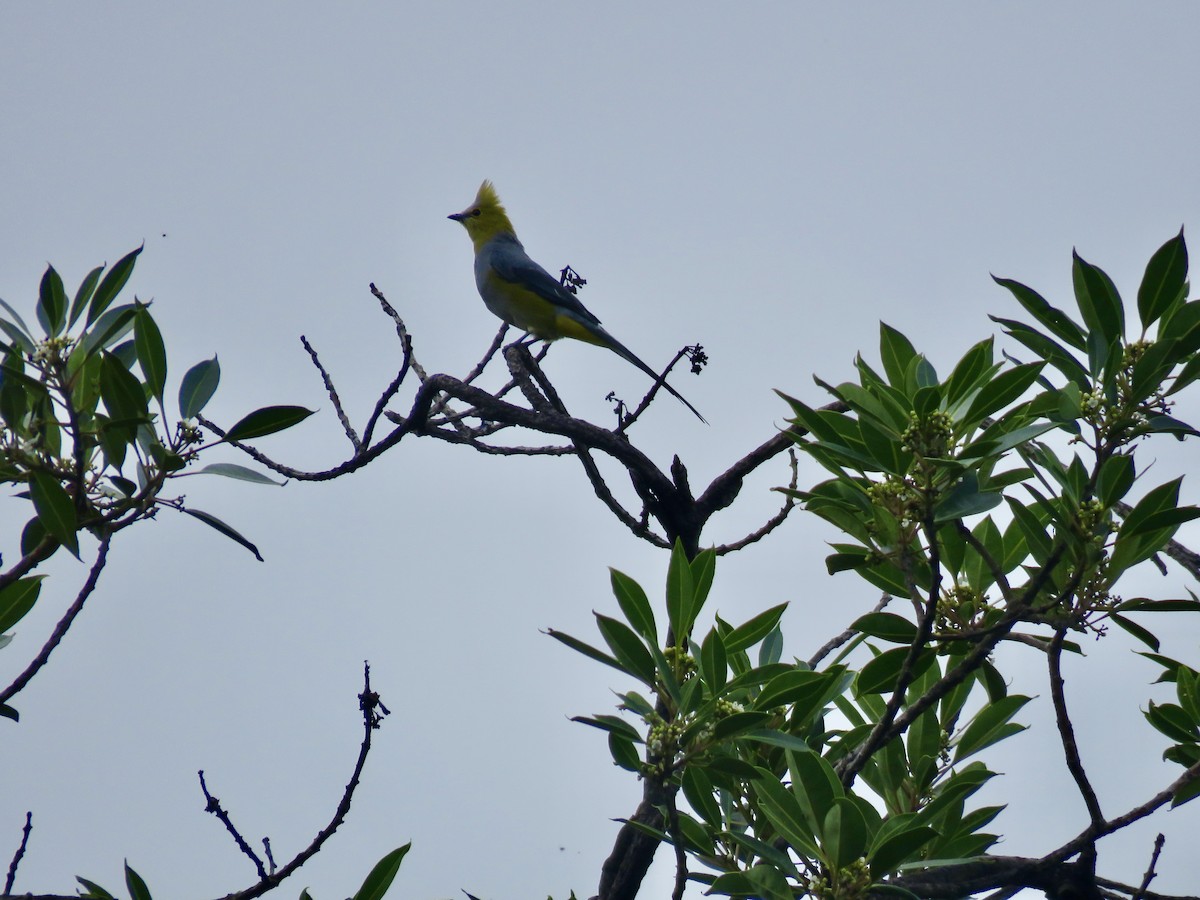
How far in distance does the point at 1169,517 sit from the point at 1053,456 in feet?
0.73

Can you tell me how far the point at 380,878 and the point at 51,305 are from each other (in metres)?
1.38

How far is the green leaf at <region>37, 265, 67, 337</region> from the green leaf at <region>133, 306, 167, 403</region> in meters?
0.17

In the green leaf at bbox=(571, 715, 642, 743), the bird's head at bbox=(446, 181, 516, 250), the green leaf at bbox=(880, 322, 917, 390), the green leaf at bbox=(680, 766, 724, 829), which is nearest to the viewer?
the green leaf at bbox=(571, 715, 642, 743)

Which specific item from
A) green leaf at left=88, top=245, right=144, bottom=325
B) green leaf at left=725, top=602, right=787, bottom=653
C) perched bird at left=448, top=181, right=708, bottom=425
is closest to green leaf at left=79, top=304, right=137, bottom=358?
green leaf at left=88, top=245, right=144, bottom=325

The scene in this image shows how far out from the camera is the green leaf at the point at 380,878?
2.23m

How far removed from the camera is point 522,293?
745 centimetres

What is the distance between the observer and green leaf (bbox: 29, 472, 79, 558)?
1.89 metres

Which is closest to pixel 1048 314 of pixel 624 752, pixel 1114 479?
pixel 1114 479

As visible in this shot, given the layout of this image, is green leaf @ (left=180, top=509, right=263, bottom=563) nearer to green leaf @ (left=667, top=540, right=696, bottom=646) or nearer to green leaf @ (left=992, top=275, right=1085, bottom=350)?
green leaf @ (left=667, top=540, right=696, bottom=646)

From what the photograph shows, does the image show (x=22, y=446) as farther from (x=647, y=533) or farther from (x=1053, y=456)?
(x=1053, y=456)

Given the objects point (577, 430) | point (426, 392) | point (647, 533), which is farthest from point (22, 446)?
point (647, 533)

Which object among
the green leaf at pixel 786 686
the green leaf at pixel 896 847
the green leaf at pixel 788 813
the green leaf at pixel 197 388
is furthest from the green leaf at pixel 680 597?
the green leaf at pixel 197 388

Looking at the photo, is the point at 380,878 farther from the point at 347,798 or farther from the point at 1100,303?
the point at 1100,303

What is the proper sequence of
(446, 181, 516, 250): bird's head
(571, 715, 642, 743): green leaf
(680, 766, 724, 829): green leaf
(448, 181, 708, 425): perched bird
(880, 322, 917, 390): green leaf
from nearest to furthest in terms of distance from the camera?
(571, 715, 642, 743): green leaf, (880, 322, 917, 390): green leaf, (680, 766, 724, 829): green leaf, (448, 181, 708, 425): perched bird, (446, 181, 516, 250): bird's head
